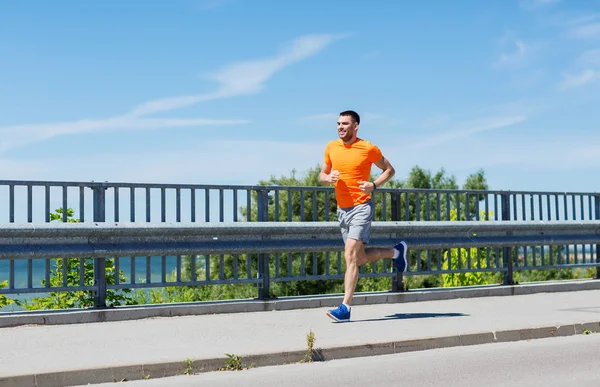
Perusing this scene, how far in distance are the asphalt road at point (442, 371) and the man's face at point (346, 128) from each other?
8.85 feet

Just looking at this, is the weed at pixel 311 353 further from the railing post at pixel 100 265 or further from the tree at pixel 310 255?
the tree at pixel 310 255

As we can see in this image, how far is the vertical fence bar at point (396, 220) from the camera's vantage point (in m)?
11.8

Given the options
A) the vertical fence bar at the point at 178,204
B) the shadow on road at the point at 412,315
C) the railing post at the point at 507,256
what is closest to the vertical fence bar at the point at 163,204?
the vertical fence bar at the point at 178,204

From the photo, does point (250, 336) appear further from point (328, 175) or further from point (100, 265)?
point (100, 265)

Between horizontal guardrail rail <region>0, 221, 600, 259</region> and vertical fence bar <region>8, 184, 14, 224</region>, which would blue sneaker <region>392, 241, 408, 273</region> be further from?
vertical fence bar <region>8, 184, 14, 224</region>

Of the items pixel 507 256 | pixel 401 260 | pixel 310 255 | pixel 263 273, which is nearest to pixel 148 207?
pixel 263 273

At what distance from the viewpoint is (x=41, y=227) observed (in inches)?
358

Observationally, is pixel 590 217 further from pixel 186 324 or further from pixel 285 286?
pixel 285 286

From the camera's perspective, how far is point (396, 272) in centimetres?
1184

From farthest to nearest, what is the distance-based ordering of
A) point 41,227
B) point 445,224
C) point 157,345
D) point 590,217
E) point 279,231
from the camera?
point 590,217 < point 445,224 < point 279,231 < point 41,227 < point 157,345

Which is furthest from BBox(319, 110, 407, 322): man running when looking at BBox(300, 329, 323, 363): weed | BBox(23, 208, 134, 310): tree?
BBox(23, 208, 134, 310): tree

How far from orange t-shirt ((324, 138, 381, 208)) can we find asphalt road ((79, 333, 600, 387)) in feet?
7.11

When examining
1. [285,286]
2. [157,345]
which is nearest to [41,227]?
[157,345]

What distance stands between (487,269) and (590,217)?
2.63 m
